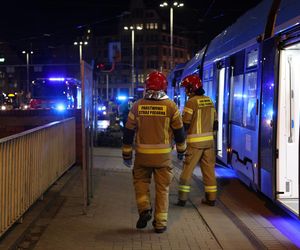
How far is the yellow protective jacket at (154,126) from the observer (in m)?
6.24

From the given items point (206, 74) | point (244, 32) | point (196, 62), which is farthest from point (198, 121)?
point (196, 62)

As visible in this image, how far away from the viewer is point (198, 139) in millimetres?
7867

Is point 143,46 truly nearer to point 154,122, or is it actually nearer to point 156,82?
point 156,82

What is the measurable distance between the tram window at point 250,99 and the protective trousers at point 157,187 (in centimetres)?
223

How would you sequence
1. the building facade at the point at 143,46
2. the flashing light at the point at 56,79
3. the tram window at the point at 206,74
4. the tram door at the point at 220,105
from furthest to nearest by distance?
the building facade at the point at 143,46, the flashing light at the point at 56,79, the tram window at the point at 206,74, the tram door at the point at 220,105

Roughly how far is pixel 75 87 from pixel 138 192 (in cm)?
2755

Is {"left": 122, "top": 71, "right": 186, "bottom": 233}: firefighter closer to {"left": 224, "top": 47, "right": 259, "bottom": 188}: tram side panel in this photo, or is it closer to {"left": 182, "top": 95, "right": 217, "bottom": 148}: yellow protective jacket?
{"left": 182, "top": 95, "right": 217, "bottom": 148}: yellow protective jacket

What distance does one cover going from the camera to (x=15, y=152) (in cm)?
600

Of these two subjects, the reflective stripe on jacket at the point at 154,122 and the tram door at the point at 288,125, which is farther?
the tram door at the point at 288,125

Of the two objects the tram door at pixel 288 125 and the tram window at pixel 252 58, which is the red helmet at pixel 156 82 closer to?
the tram door at pixel 288 125

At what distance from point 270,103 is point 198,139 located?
52.7 inches

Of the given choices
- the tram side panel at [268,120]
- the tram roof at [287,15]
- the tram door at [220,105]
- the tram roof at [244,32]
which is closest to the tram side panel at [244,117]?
the tram roof at [244,32]

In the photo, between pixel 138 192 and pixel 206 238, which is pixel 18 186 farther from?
pixel 206 238

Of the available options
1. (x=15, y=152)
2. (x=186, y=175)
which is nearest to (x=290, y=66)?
(x=186, y=175)
